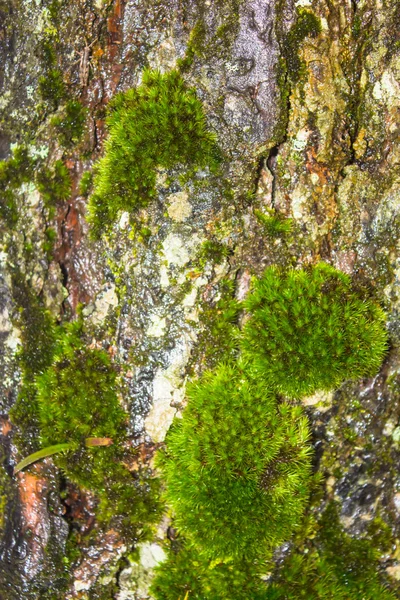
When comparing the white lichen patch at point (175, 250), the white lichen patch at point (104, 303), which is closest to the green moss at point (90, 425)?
the white lichen patch at point (104, 303)

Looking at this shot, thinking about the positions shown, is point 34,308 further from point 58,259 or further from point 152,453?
point 152,453

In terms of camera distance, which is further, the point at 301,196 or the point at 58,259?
the point at 58,259

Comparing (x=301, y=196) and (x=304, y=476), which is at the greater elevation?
(x=301, y=196)

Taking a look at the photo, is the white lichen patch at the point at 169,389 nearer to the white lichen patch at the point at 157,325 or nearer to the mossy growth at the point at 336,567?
the white lichen patch at the point at 157,325

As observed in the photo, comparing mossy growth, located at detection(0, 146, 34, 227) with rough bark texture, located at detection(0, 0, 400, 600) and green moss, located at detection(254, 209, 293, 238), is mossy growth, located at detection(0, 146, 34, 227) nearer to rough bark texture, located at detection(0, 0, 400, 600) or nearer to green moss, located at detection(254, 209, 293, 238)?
rough bark texture, located at detection(0, 0, 400, 600)

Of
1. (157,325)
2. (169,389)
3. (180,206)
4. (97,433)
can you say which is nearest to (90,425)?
(97,433)

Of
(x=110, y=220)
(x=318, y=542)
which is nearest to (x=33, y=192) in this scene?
(x=110, y=220)

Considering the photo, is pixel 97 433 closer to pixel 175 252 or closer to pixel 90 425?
pixel 90 425

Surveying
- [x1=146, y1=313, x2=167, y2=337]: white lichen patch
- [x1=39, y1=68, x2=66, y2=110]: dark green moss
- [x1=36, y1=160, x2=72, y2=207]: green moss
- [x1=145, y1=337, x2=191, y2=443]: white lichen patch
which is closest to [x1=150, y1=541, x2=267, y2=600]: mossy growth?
[x1=145, y1=337, x2=191, y2=443]: white lichen patch
